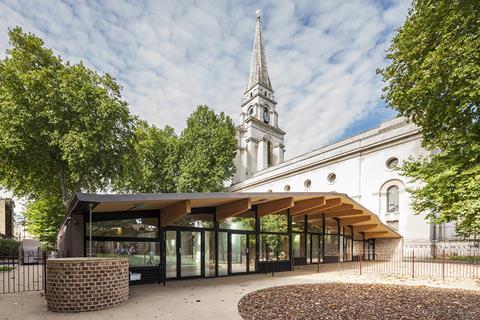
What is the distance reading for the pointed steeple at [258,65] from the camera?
159 feet

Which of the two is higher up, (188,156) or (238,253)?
(188,156)

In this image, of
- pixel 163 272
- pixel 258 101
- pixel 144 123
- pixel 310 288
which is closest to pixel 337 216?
pixel 310 288

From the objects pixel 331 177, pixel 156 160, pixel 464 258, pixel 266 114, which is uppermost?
pixel 266 114

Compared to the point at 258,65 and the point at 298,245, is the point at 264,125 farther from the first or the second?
the point at 298,245

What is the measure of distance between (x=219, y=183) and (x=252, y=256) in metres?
15.6

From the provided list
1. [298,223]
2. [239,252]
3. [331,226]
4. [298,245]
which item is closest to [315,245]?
[298,245]

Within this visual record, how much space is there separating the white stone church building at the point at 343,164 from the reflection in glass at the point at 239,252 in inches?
308

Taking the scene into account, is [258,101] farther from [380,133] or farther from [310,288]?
[310,288]

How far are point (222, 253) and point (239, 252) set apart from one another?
3.24ft

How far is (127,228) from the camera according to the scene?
33.8ft

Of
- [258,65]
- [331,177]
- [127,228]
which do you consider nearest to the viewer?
[127,228]

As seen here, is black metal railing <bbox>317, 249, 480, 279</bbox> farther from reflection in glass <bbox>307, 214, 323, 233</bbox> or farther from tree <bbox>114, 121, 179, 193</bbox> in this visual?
tree <bbox>114, 121, 179, 193</bbox>

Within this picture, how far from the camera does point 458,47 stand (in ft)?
26.3

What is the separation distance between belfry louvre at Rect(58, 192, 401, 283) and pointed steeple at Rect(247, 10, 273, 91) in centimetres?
3468
